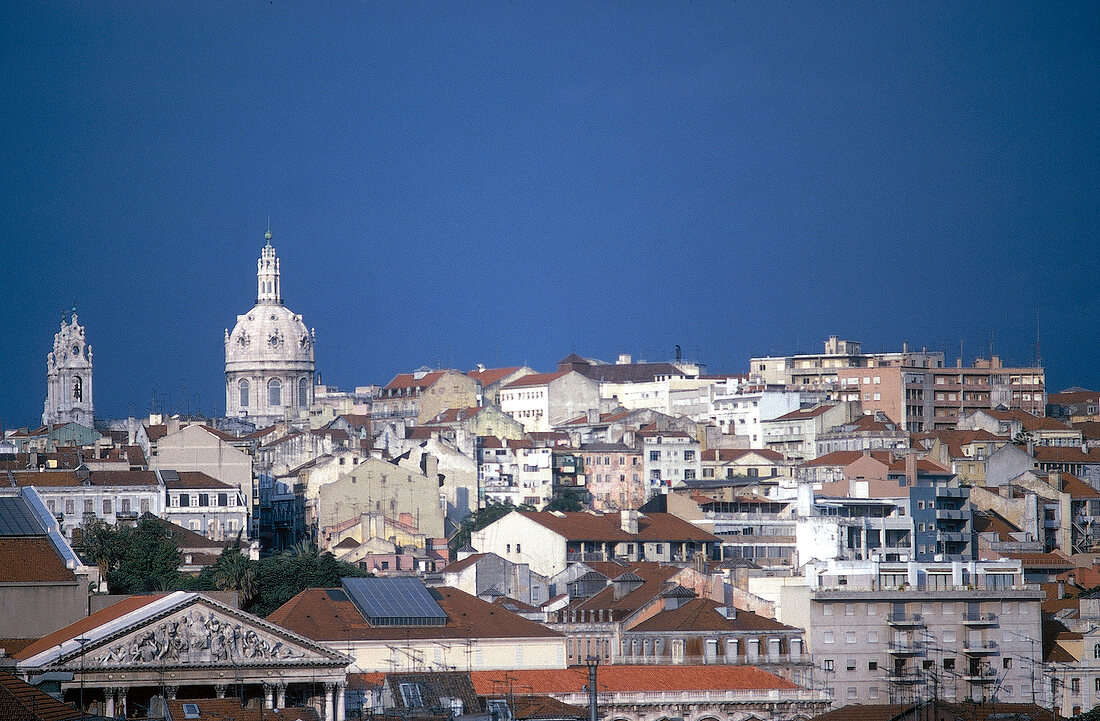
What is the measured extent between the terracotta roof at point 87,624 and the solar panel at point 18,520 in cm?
429

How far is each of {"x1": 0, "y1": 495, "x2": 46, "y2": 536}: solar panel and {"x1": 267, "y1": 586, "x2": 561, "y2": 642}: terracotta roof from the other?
297 inches

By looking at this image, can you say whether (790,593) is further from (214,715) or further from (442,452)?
(442,452)

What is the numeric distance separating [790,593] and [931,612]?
15.3 feet

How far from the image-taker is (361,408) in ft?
640

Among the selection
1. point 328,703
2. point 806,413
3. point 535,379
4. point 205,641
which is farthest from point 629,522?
point 535,379

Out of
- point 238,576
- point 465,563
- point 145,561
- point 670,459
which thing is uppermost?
point 670,459

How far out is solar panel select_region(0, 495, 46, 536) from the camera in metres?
71.2

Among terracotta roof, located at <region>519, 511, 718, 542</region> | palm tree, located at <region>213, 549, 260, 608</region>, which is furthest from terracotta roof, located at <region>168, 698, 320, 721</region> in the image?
terracotta roof, located at <region>519, 511, 718, 542</region>

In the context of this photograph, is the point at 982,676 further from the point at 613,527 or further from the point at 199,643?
the point at 613,527

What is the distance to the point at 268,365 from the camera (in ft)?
627

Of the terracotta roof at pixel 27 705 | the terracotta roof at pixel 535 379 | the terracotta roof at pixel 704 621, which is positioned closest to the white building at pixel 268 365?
the terracotta roof at pixel 535 379

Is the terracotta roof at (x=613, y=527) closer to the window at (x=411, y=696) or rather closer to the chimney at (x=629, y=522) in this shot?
the chimney at (x=629, y=522)

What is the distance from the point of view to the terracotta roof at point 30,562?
222 ft

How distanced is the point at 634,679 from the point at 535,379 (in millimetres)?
105939
